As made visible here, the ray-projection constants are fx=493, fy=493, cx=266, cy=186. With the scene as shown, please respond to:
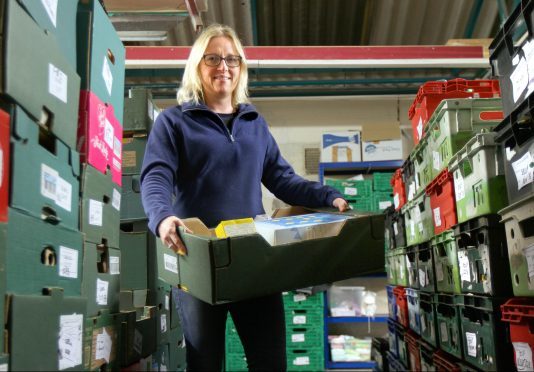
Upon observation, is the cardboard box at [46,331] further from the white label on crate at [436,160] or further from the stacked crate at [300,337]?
the stacked crate at [300,337]

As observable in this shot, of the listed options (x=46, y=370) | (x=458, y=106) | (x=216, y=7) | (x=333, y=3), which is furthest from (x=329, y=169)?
(x=46, y=370)

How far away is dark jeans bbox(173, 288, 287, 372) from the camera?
1.44m

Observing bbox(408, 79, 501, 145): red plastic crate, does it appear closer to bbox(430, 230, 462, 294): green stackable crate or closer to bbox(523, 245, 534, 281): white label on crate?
bbox(430, 230, 462, 294): green stackable crate

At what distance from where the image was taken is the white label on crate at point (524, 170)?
4.40ft

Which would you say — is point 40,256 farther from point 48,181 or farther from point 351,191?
point 351,191

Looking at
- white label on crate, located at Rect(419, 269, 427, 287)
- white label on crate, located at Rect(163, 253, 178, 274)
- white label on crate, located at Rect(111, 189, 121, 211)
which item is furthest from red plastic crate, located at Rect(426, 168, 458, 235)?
white label on crate, located at Rect(111, 189, 121, 211)

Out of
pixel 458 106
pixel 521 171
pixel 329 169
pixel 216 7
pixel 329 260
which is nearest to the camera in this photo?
pixel 329 260

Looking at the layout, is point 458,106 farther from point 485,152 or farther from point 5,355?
point 5,355

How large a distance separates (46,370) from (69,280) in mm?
285

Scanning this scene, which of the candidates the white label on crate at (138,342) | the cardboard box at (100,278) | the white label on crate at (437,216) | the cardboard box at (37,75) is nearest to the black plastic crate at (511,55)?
the white label on crate at (437,216)

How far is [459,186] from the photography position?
1.95 meters

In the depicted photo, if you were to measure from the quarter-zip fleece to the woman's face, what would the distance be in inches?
3.7

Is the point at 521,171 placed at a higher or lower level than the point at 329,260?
higher

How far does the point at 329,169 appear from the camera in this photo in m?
4.98
